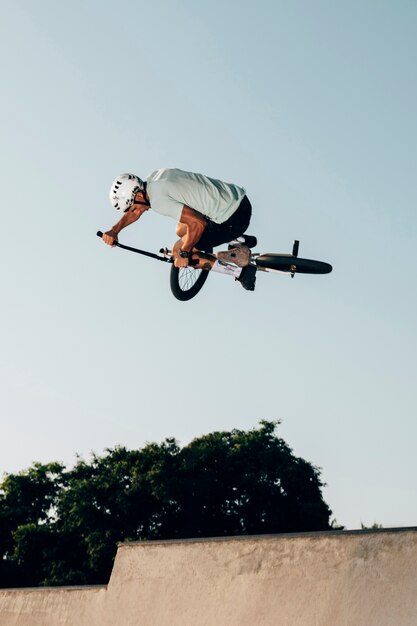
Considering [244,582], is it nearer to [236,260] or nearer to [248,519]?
[236,260]

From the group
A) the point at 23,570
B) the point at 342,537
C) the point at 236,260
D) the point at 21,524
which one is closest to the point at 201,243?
the point at 236,260

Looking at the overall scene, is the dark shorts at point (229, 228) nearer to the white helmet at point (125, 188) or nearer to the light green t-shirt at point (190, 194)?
the light green t-shirt at point (190, 194)

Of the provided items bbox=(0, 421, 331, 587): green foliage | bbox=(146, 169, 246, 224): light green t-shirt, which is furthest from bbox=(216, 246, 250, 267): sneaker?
bbox=(0, 421, 331, 587): green foliage

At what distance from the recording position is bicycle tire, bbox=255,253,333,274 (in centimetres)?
744

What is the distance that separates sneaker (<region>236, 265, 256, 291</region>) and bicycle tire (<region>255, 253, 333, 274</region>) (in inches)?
4.2

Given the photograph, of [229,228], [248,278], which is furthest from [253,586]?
[229,228]

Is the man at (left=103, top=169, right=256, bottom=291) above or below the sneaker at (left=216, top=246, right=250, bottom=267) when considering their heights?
above

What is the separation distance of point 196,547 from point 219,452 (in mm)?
27333

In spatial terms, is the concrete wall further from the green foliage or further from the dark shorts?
the green foliage

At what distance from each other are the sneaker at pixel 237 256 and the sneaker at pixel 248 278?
8cm

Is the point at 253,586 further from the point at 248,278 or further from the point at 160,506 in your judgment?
the point at 160,506

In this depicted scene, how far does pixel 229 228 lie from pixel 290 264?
0.84m

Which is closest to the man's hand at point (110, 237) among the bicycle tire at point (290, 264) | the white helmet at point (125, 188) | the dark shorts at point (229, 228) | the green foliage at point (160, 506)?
the white helmet at point (125, 188)

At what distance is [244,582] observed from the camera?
7844 mm
